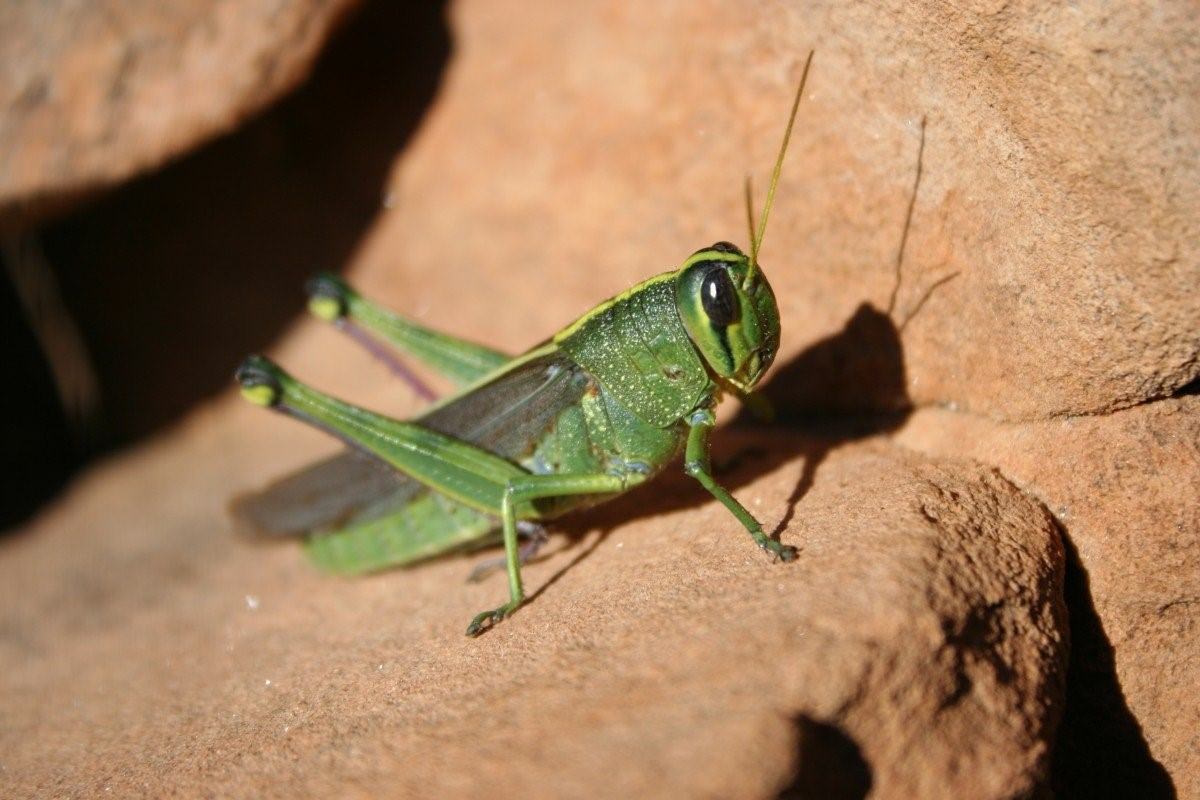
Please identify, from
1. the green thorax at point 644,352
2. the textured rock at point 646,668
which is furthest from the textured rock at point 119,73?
the green thorax at point 644,352

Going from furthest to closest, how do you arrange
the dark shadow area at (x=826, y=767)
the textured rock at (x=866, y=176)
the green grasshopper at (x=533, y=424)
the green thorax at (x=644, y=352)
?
the green thorax at (x=644, y=352) < the green grasshopper at (x=533, y=424) < the textured rock at (x=866, y=176) < the dark shadow area at (x=826, y=767)

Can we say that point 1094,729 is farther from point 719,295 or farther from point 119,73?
point 119,73

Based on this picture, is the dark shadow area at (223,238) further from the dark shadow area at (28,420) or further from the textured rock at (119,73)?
the textured rock at (119,73)

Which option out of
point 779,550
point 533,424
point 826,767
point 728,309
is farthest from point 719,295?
point 826,767

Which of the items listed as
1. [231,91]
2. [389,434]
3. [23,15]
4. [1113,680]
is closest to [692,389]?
[389,434]

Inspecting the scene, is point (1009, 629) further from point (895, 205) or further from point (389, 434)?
point (389, 434)

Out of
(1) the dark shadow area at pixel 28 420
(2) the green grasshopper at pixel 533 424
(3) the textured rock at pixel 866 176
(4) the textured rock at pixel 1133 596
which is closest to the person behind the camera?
(3) the textured rock at pixel 866 176
